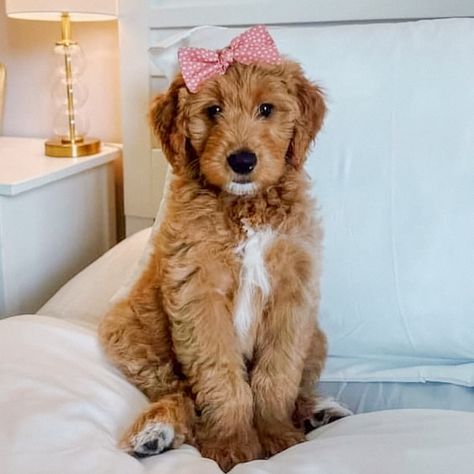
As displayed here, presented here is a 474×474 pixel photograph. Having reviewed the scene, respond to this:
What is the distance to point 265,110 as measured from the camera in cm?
112

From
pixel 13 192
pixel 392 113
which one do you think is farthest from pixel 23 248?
pixel 392 113

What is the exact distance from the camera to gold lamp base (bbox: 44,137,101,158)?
6.61 feet

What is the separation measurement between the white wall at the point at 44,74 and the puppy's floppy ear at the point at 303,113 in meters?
1.17

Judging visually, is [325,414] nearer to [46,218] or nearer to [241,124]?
[241,124]

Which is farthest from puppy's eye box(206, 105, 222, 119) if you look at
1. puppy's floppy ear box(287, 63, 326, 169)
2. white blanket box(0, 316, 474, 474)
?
white blanket box(0, 316, 474, 474)

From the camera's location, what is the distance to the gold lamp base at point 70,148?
2.01m

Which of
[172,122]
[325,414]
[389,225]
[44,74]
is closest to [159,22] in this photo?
[44,74]

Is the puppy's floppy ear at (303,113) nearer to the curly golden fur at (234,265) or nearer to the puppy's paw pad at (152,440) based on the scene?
the curly golden fur at (234,265)

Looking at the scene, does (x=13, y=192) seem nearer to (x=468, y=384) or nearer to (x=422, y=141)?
(x=422, y=141)

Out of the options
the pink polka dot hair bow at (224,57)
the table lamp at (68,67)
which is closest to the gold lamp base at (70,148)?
the table lamp at (68,67)

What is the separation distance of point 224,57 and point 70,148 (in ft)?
3.36

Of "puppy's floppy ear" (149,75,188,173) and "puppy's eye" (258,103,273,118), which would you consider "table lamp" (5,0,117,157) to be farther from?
"puppy's eye" (258,103,273,118)

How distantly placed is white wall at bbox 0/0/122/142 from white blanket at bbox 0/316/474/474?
119 centimetres

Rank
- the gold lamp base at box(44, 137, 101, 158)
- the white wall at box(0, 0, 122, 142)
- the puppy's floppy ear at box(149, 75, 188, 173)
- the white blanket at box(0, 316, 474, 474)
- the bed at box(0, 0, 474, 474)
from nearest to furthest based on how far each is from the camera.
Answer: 1. the white blanket at box(0, 316, 474, 474)
2. the puppy's floppy ear at box(149, 75, 188, 173)
3. the bed at box(0, 0, 474, 474)
4. the gold lamp base at box(44, 137, 101, 158)
5. the white wall at box(0, 0, 122, 142)
